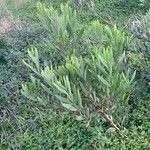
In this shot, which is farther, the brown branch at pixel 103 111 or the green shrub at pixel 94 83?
the brown branch at pixel 103 111

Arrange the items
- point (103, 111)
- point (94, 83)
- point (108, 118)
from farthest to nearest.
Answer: point (108, 118)
point (103, 111)
point (94, 83)

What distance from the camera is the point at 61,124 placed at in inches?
226

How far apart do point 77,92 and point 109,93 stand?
0.40 m

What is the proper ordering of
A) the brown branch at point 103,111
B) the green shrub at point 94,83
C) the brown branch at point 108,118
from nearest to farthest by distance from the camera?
the green shrub at point 94,83 < the brown branch at point 103,111 < the brown branch at point 108,118

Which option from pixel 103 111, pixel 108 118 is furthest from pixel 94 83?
pixel 108 118

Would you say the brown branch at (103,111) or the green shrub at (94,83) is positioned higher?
the green shrub at (94,83)

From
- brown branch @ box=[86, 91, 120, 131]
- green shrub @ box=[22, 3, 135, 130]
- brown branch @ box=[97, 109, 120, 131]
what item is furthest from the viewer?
brown branch @ box=[97, 109, 120, 131]

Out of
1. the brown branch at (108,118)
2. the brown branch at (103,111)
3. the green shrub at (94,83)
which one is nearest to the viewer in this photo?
the green shrub at (94,83)

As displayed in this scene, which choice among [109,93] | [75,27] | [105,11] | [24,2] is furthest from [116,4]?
[109,93]

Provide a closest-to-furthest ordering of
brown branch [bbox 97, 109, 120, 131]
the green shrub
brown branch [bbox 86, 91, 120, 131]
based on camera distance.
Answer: the green shrub
brown branch [bbox 86, 91, 120, 131]
brown branch [bbox 97, 109, 120, 131]

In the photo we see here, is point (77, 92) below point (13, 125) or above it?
above

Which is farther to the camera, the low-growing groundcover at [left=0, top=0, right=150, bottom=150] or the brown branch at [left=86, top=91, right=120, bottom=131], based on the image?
the low-growing groundcover at [left=0, top=0, right=150, bottom=150]

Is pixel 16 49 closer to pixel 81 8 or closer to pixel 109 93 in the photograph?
pixel 81 8

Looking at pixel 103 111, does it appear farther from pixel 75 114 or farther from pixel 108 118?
pixel 75 114
